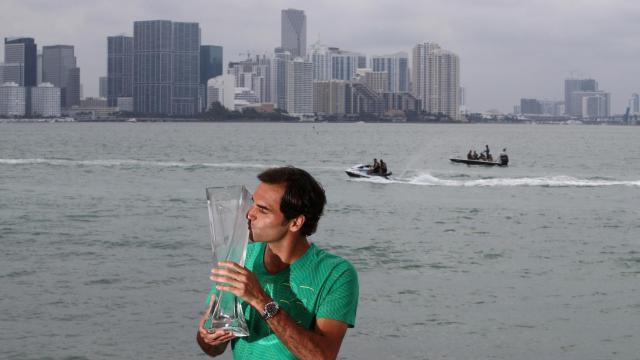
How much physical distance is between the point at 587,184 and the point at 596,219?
16.1 m

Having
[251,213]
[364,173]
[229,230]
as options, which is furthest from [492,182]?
[229,230]

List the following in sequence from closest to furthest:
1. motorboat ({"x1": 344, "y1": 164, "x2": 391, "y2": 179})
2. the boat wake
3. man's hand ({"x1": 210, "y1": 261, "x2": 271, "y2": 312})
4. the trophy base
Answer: man's hand ({"x1": 210, "y1": 261, "x2": 271, "y2": 312})
the trophy base
the boat wake
motorboat ({"x1": 344, "y1": 164, "x2": 391, "y2": 179})

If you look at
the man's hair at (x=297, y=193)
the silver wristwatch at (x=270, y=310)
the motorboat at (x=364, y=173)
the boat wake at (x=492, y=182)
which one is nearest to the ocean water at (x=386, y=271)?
the boat wake at (x=492, y=182)

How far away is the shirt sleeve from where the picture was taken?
11.2 ft

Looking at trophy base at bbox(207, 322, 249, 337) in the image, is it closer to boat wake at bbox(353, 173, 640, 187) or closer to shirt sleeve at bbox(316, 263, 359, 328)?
shirt sleeve at bbox(316, 263, 359, 328)

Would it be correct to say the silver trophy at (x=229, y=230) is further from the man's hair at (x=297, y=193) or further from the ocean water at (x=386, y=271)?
the ocean water at (x=386, y=271)

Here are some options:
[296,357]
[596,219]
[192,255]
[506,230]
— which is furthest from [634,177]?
[296,357]

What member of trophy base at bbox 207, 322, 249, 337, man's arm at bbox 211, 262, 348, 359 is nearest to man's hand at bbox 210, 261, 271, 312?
man's arm at bbox 211, 262, 348, 359

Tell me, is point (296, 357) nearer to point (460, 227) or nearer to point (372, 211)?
point (460, 227)

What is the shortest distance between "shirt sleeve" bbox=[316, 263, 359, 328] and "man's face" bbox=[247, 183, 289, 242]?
24 cm

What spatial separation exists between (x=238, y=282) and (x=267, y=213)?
0.29m

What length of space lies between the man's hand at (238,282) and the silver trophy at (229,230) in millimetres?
72

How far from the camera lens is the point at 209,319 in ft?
11.2

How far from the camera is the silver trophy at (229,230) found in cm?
329
